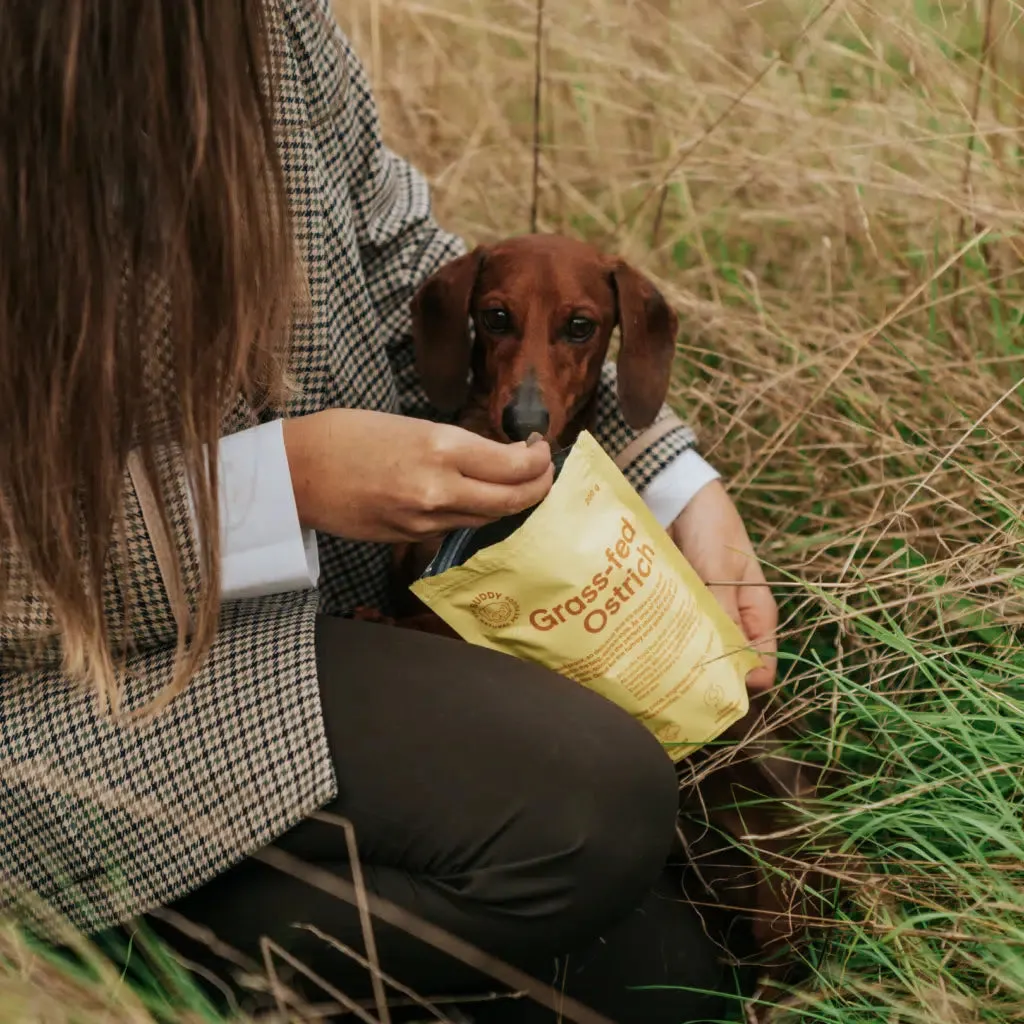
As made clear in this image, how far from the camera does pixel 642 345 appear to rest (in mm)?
1480

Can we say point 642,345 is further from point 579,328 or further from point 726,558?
point 726,558

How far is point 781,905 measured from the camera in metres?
1.18

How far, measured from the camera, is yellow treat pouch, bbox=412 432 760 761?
1008 mm

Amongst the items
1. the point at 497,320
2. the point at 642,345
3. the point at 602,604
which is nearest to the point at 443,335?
the point at 497,320

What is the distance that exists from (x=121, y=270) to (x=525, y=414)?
1.91 feet

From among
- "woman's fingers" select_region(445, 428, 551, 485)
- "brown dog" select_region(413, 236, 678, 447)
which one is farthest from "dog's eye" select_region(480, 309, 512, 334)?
"woman's fingers" select_region(445, 428, 551, 485)

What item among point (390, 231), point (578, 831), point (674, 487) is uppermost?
point (390, 231)

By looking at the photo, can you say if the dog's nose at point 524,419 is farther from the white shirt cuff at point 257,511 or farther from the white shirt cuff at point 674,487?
the white shirt cuff at point 257,511

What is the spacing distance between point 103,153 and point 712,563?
0.79 metres

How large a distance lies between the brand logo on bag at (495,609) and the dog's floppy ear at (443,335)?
0.46 metres

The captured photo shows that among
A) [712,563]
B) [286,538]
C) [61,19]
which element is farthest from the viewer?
[712,563]

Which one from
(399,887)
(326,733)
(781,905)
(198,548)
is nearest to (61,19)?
(198,548)

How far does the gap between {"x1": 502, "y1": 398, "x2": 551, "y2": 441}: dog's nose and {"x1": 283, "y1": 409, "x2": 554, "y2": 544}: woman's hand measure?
1.11 ft

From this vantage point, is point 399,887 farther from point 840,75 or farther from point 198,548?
point 840,75
